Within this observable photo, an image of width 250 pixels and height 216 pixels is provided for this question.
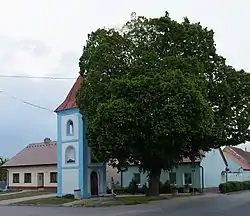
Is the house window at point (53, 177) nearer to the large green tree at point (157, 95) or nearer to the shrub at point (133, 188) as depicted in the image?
the shrub at point (133, 188)

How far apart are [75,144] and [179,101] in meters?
16.3

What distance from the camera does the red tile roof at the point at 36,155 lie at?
199 ft

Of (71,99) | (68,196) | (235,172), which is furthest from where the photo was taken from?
(235,172)

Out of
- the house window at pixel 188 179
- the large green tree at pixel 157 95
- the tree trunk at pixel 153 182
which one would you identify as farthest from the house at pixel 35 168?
the tree trunk at pixel 153 182

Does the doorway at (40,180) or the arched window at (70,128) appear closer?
the arched window at (70,128)

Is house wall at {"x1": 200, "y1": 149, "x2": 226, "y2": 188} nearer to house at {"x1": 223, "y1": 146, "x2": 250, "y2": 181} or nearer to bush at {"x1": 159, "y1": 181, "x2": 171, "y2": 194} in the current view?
house at {"x1": 223, "y1": 146, "x2": 250, "y2": 181}

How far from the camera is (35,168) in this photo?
201ft

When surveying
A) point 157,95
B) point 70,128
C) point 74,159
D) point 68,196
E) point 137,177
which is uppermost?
point 157,95

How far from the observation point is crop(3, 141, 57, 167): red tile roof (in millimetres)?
60781

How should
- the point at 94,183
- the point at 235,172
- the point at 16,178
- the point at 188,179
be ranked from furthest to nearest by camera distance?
the point at 235,172
the point at 16,178
the point at 188,179
the point at 94,183

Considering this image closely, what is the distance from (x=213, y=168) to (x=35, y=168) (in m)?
21.2

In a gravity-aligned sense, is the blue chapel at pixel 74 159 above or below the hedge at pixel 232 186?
above

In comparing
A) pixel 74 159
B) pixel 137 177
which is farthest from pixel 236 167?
pixel 74 159

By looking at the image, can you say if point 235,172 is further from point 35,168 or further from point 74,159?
point 74,159
